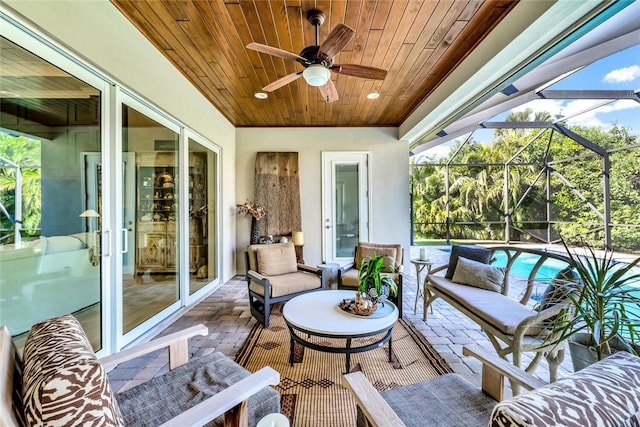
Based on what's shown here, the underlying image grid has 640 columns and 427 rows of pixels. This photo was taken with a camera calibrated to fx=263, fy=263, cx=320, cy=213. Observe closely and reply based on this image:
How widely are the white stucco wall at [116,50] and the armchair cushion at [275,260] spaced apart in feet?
6.43

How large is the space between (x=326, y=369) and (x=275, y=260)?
1580 mm

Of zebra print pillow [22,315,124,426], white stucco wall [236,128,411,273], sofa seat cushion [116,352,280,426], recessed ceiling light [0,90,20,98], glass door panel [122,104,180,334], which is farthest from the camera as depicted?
white stucco wall [236,128,411,273]

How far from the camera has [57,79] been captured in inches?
75.2

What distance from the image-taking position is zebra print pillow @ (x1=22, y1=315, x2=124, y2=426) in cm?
68

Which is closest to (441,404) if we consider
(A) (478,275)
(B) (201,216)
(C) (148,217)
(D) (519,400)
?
(D) (519,400)

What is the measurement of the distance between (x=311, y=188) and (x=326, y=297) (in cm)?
297

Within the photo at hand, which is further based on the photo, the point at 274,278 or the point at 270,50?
the point at 274,278

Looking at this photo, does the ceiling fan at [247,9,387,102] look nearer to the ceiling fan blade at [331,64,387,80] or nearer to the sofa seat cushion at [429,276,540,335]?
the ceiling fan blade at [331,64,387,80]

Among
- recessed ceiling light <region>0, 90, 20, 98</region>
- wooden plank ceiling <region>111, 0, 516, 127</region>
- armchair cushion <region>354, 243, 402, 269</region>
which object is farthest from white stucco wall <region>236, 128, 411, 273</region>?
recessed ceiling light <region>0, 90, 20, 98</region>

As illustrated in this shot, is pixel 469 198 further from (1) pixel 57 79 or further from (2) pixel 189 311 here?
(1) pixel 57 79

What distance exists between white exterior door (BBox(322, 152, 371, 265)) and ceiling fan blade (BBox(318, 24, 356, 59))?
3.12 meters

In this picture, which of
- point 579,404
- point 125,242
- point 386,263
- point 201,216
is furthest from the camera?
point 201,216

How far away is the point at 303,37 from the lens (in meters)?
2.51

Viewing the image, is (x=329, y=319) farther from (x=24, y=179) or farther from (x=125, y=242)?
(x=24, y=179)
